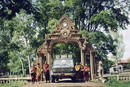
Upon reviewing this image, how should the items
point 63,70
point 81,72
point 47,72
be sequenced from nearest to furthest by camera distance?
point 63,70
point 47,72
point 81,72

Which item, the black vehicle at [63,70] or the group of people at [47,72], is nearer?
the black vehicle at [63,70]

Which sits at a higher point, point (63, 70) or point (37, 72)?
point (63, 70)

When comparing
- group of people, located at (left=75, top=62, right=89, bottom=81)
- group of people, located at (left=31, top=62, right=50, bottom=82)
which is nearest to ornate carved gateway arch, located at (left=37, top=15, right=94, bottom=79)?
group of people, located at (left=75, top=62, right=89, bottom=81)

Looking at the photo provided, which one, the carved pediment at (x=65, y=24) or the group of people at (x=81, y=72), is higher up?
the carved pediment at (x=65, y=24)

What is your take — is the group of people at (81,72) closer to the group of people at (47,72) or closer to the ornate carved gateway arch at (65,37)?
the group of people at (47,72)

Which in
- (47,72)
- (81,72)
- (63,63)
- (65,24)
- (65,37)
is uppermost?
(65,24)

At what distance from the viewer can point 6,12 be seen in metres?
15.2

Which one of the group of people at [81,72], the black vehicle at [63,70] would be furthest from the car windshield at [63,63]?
the group of people at [81,72]

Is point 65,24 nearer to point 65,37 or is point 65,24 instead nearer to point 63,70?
point 65,37

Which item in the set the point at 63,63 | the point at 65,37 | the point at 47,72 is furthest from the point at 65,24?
the point at 47,72

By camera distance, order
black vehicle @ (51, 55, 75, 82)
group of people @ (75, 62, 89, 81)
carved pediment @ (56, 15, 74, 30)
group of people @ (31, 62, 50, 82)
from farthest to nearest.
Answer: carved pediment @ (56, 15, 74, 30) → group of people @ (75, 62, 89, 81) → group of people @ (31, 62, 50, 82) → black vehicle @ (51, 55, 75, 82)

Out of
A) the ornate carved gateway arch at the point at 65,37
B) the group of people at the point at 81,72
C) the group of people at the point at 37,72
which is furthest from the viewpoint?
the ornate carved gateway arch at the point at 65,37

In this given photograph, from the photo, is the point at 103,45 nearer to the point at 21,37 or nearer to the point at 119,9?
the point at 119,9

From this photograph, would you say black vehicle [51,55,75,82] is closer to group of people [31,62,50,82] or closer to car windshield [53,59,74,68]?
car windshield [53,59,74,68]
